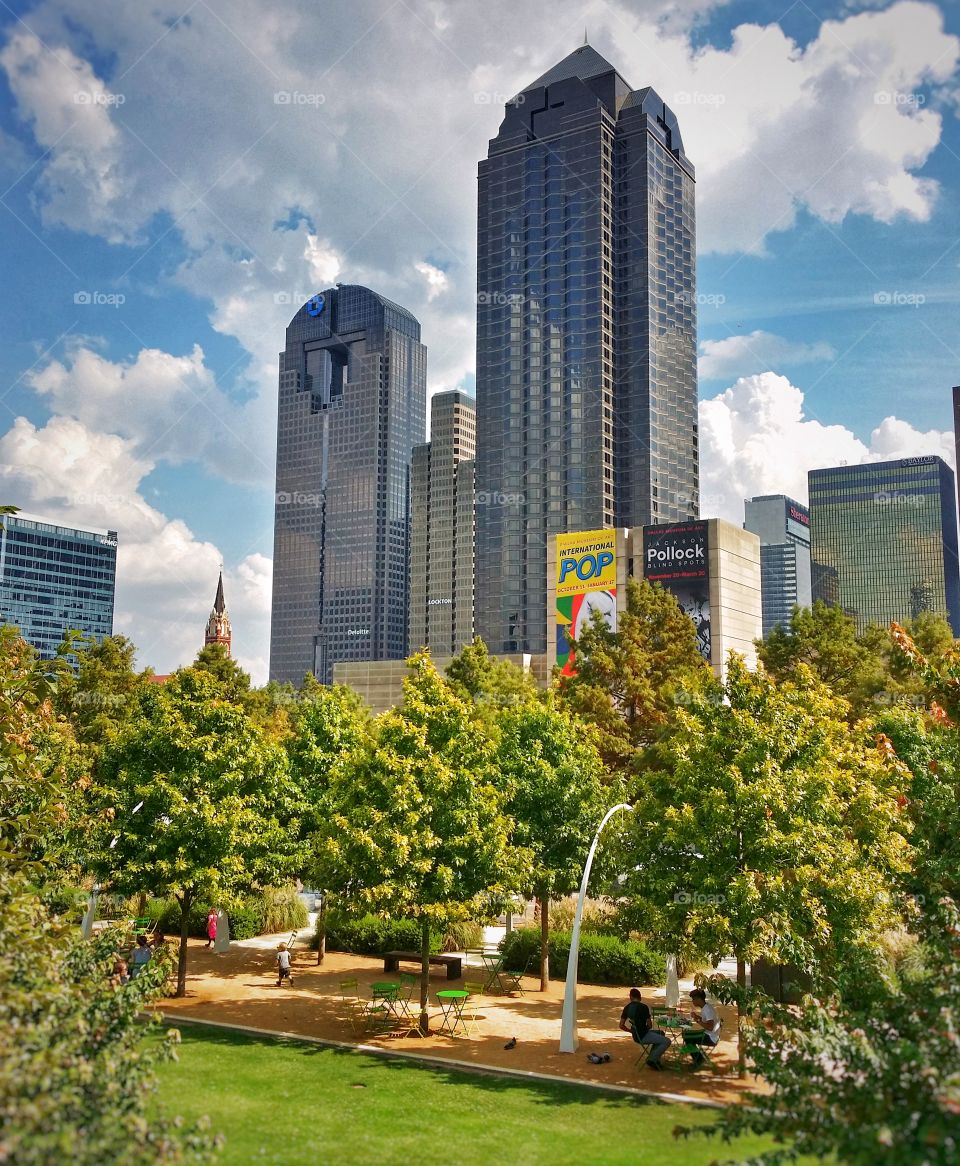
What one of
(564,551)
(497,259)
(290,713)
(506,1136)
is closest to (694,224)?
(497,259)

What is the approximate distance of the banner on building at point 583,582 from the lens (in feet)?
311

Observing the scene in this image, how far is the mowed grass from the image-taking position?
13.9 metres

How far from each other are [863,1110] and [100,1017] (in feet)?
26.8

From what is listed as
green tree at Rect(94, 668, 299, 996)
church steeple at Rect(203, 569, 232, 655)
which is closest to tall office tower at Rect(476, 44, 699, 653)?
church steeple at Rect(203, 569, 232, 655)

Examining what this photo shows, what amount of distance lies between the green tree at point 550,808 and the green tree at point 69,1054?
41.5ft

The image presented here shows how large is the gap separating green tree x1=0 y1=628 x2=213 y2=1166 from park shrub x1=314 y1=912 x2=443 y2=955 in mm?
16714

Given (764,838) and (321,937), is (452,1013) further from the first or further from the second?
Answer: (764,838)

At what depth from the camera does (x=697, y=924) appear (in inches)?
690

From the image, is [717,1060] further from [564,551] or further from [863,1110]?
[564,551]

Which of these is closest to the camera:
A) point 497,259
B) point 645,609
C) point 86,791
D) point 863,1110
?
point 863,1110

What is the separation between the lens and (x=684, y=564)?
3634 inches

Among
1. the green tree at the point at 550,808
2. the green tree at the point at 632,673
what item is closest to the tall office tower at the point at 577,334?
the green tree at the point at 632,673

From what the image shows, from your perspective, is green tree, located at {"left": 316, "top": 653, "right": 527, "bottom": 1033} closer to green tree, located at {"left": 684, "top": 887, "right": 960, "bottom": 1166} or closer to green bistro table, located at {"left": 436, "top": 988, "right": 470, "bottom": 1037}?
green bistro table, located at {"left": 436, "top": 988, "right": 470, "bottom": 1037}

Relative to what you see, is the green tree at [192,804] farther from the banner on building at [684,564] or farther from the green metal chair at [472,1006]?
the banner on building at [684,564]
